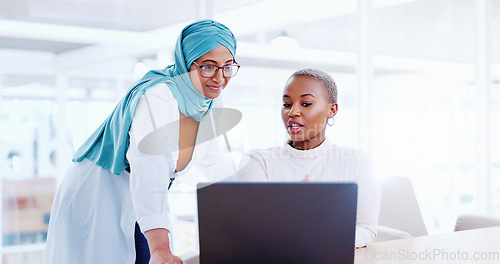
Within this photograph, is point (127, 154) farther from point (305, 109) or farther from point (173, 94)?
point (305, 109)

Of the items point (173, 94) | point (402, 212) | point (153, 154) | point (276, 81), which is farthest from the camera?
point (276, 81)

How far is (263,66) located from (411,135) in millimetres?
1318

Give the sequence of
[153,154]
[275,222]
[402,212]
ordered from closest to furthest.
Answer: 1. [275,222]
2. [153,154]
3. [402,212]

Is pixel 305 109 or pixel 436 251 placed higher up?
pixel 305 109

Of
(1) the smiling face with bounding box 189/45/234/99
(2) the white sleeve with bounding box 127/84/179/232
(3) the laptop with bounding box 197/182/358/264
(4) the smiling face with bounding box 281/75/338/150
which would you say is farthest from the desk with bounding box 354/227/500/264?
(1) the smiling face with bounding box 189/45/234/99

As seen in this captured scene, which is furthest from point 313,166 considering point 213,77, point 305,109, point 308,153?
point 213,77

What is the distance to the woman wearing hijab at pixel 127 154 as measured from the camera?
1.45 metres

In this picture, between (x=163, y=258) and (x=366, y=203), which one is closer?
(x=163, y=258)

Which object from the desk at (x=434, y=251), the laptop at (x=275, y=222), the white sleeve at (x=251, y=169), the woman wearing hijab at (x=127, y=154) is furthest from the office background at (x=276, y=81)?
the laptop at (x=275, y=222)

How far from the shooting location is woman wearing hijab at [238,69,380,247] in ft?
5.41

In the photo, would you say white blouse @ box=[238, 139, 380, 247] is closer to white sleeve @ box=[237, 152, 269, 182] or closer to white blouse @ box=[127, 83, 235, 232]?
white sleeve @ box=[237, 152, 269, 182]

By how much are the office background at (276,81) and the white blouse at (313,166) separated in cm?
27

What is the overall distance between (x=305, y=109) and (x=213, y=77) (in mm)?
361

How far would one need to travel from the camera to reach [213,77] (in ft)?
5.01
